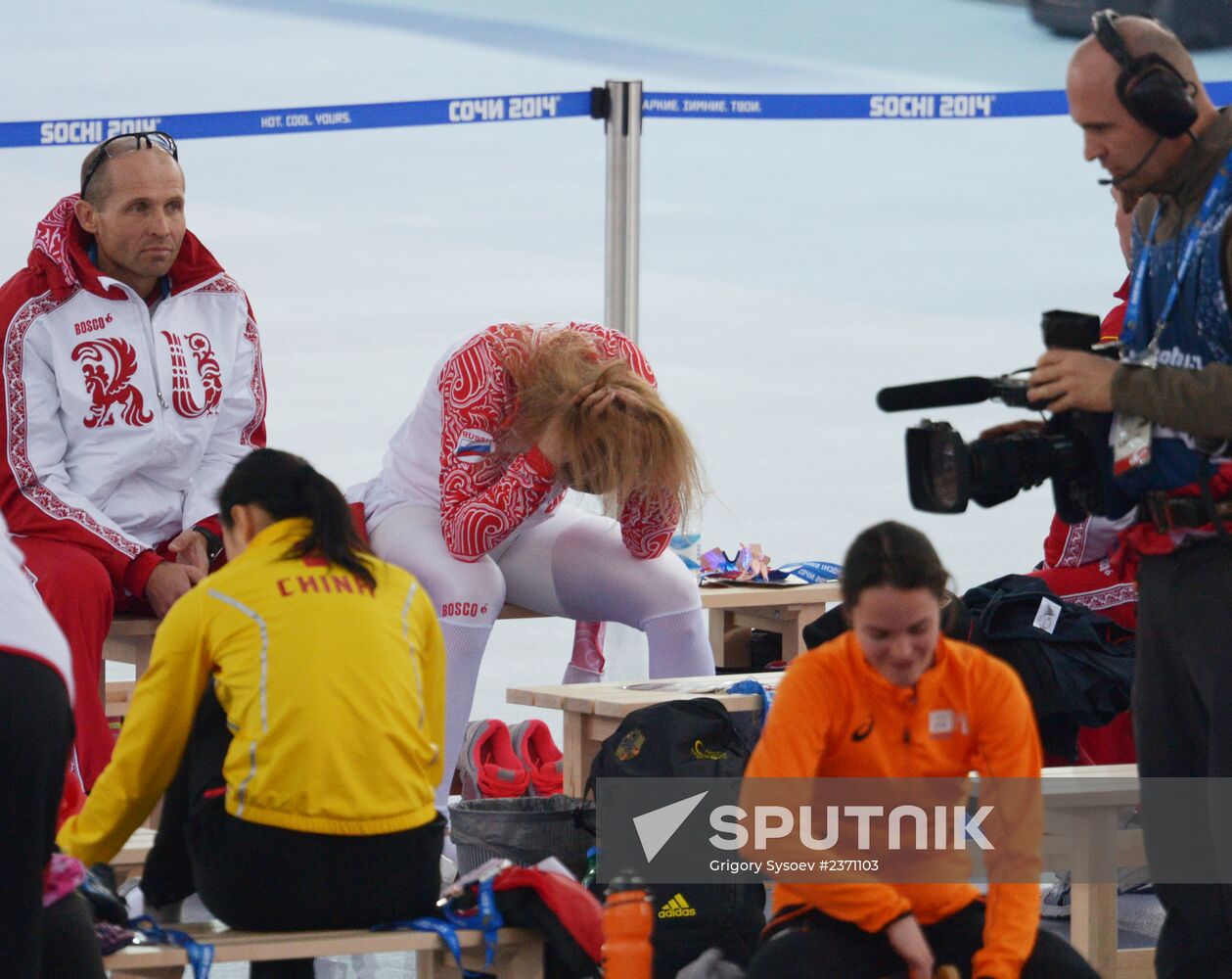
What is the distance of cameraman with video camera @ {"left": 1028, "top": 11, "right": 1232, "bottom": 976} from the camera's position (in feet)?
7.75

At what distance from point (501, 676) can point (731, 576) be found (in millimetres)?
1188

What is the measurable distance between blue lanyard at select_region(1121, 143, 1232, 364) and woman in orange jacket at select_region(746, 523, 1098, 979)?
1.23 ft

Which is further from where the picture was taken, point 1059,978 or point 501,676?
point 501,676

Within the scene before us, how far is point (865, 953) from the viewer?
8.67 ft

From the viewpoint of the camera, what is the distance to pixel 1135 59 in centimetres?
238

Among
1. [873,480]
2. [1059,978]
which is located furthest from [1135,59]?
[873,480]

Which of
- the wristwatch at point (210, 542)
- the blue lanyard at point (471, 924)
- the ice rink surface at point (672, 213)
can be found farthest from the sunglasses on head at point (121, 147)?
the ice rink surface at point (672, 213)

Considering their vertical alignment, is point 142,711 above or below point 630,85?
below

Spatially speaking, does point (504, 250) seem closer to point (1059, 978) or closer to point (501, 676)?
point (501, 676)

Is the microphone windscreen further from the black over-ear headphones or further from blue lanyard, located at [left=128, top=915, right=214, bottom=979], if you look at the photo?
blue lanyard, located at [left=128, top=915, right=214, bottom=979]

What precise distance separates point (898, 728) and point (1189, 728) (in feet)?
1.33

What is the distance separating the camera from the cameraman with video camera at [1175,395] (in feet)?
7.75

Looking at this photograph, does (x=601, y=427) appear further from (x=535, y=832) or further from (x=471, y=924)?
(x=471, y=924)

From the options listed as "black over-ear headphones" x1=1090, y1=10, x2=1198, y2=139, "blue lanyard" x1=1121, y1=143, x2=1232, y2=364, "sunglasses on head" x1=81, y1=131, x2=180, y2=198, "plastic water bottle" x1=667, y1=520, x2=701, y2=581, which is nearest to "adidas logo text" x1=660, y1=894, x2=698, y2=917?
"blue lanyard" x1=1121, y1=143, x2=1232, y2=364
